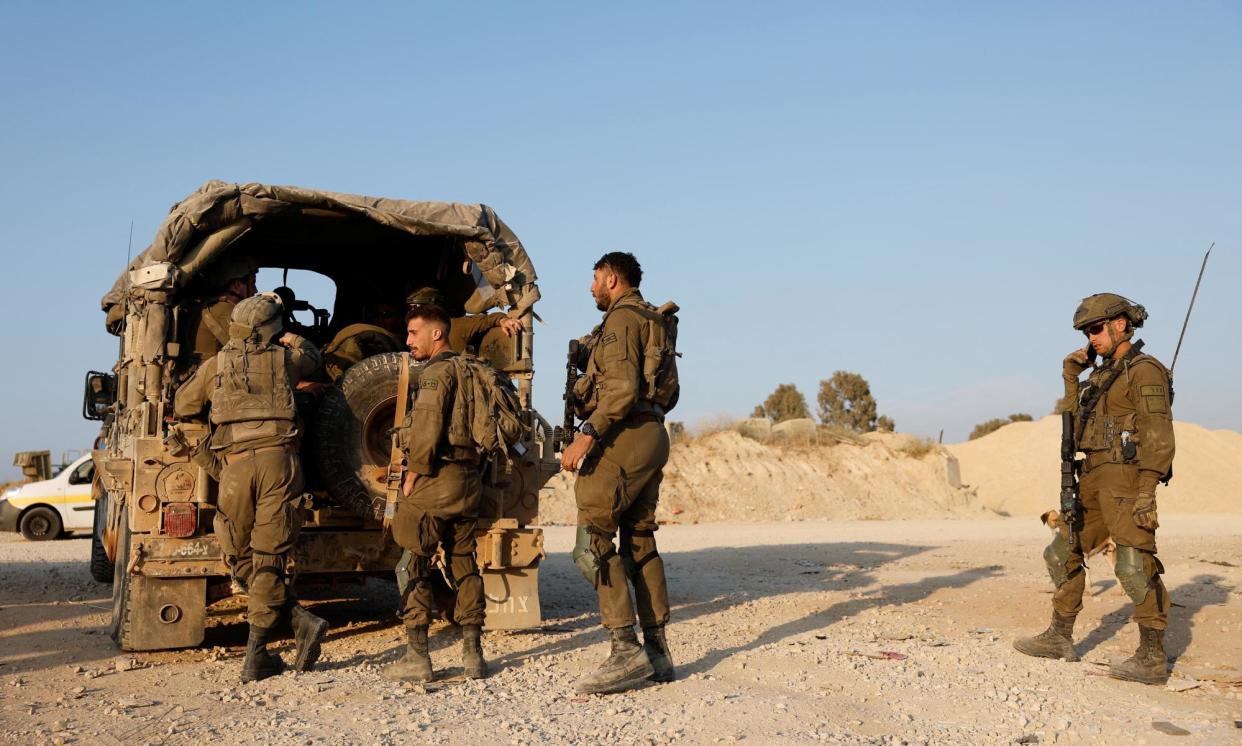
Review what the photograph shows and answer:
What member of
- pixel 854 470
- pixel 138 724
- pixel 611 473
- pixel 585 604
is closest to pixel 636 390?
pixel 611 473

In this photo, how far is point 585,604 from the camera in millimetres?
9492

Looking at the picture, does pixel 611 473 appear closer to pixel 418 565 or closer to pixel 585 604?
pixel 418 565

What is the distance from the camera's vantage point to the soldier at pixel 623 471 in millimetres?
5641

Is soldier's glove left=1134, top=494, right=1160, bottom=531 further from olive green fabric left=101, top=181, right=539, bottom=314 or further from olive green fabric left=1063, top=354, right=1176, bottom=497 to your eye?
olive green fabric left=101, top=181, right=539, bottom=314

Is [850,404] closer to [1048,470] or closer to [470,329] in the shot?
[1048,470]

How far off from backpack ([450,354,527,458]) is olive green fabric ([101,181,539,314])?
6.27ft

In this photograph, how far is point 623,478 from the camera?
5.77 m

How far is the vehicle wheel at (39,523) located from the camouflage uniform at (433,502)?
44.5 feet

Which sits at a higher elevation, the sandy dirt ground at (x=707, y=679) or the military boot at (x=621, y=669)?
the military boot at (x=621, y=669)

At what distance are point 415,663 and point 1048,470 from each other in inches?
1354

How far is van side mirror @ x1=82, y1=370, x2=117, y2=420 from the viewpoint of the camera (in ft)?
36.0

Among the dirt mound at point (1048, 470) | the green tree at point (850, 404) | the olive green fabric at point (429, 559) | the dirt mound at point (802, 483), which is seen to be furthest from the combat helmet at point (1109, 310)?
the green tree at point (850, 404)

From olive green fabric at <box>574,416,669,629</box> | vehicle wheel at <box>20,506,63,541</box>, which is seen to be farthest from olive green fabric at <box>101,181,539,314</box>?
vehicle wheel at <box>20,506,63,541</box>

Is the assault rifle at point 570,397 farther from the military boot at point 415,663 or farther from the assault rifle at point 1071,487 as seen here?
the assault rifle at point 1071,487
